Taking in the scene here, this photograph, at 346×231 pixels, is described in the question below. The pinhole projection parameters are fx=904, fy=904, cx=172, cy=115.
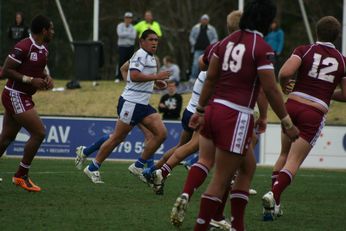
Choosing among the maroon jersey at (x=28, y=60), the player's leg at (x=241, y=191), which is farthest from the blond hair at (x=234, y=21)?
the maroon jersey at (x=28, y=60)

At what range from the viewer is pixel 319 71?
9.56 meters

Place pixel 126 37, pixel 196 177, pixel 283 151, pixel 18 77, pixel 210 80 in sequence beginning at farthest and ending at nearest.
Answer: pixel 126 37 → pixel 18 77 → pixel 283 151 → pixel 196 177 → pixel 210 80

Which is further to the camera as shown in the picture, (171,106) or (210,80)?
(171,106)

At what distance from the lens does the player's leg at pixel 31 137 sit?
11484 mm

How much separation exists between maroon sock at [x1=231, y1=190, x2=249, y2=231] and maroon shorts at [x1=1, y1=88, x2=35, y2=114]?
14.3 feet

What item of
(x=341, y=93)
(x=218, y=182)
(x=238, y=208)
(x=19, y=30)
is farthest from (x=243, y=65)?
(x=19, y=30)

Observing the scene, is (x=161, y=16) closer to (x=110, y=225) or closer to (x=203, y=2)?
(x=203, y=2)

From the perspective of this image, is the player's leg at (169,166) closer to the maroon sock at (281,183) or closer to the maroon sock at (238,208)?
the maroon sock at (281,183)

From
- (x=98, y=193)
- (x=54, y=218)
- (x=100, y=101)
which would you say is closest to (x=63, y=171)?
(x=98, y=193)

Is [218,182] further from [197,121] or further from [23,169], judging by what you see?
[23,169]

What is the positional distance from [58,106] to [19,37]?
7.68ft

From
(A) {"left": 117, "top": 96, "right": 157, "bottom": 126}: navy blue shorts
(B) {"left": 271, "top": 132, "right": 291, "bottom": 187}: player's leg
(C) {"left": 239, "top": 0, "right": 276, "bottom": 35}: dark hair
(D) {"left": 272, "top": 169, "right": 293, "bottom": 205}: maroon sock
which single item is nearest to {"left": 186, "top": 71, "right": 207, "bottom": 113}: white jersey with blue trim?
(A) {"left": 117, "top": 96, "right": 157, "bottom": 126}: navy blue shorts

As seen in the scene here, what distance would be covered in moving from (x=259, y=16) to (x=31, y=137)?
4940mm

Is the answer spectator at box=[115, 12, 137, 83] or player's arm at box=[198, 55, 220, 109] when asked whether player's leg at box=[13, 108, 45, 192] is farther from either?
spectator at box=[115, 12, 137, 83]
